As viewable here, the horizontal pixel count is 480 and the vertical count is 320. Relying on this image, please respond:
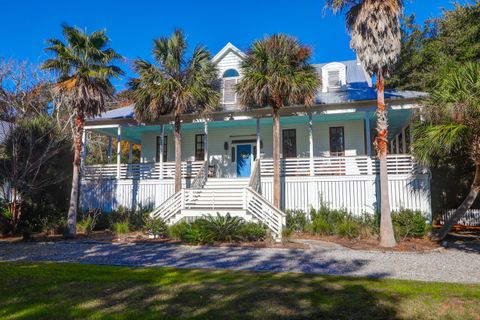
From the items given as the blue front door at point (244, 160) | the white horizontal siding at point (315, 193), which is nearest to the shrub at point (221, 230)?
the white horizontal siding at point (315, 193)

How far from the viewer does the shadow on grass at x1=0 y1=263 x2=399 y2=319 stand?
5.29 meters

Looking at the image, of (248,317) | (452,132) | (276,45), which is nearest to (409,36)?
(276,45)

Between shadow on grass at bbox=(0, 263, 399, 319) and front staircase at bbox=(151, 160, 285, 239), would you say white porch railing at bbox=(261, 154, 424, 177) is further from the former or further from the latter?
shadow on grass at bbox=(0, 263, 399, 319)

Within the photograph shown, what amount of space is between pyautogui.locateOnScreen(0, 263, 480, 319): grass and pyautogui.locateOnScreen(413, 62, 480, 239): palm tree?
634cm

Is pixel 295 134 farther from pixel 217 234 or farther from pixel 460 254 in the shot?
pixel 460 254

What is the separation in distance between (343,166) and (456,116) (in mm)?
6331

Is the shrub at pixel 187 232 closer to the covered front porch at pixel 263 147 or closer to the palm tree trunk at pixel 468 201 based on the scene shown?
the covered front porch at pixel 263 147

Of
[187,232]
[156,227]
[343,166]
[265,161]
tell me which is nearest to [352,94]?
[343,166]

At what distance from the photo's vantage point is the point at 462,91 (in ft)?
38.8

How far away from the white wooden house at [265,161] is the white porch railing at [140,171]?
0.18 feet

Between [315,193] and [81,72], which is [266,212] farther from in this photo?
[81,72]

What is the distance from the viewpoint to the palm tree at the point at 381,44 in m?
12.6

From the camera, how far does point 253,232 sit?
539 inches

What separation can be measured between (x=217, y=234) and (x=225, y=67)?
1106 cm
